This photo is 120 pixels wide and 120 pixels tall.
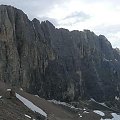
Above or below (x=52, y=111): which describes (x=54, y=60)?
above

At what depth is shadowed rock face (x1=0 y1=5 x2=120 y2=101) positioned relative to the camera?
10862 centimetres

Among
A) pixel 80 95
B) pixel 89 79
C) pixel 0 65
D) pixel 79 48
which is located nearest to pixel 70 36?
pixel 79 48

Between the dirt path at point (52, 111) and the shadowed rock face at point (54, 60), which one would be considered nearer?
the dirt path at point (52, 111)

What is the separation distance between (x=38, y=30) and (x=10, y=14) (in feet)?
64.2

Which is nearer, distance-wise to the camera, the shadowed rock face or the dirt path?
the dirt path

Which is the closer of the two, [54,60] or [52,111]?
[52,111]

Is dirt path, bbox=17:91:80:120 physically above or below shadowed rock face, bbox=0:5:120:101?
below

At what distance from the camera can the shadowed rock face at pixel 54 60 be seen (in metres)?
109

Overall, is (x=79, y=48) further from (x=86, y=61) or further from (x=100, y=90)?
(x=100, y=90)

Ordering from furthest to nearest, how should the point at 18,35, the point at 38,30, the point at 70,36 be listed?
the point at 70,36
the point at 38,30
the point at 18,35

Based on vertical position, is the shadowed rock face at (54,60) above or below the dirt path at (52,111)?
above

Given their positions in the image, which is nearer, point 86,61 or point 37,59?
point 37,59

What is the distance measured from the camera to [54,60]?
129 meters

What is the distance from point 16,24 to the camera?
117688 mm
